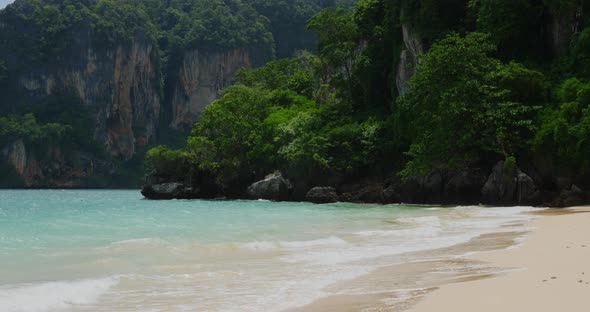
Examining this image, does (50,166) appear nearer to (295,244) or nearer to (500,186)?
(500,186)

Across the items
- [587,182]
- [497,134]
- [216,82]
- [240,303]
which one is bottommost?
[240,303]

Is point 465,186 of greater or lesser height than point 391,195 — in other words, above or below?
above

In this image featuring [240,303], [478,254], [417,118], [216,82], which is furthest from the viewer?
[216,82]

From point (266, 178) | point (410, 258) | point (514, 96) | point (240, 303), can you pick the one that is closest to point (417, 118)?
point (514, 96)

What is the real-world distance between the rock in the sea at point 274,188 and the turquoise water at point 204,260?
60.9ft

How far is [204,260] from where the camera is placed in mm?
10695

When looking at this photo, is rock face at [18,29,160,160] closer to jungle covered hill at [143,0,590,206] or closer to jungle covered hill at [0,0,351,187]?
jungle covered hill at [0,0,351,187]

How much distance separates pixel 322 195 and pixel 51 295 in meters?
27.2

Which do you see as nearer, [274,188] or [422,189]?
[422,189]

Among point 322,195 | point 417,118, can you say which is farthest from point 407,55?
point 322,195

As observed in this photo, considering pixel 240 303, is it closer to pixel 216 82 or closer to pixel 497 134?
pixel 497 134

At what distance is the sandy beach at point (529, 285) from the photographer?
5727 millimetres

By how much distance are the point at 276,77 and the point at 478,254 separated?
1811 inches

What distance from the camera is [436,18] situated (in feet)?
111
